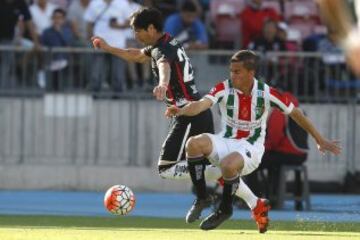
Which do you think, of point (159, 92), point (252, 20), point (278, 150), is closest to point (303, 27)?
point (252, 20)

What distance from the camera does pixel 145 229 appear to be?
524 inches

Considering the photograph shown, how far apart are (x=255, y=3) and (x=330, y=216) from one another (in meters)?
6.80

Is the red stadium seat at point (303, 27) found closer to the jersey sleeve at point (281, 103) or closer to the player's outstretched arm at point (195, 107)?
the jersey sleeve at point (281, 103)

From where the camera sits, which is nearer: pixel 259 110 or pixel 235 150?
pixel 235 150

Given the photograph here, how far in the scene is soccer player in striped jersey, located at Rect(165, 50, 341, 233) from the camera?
500 inches

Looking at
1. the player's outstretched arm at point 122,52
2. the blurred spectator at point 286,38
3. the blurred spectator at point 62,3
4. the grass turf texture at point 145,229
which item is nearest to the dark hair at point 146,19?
the player's outstretched arm at point 122,52

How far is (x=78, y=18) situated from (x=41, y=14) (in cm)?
68

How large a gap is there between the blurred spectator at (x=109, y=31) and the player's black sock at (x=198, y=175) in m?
7.71

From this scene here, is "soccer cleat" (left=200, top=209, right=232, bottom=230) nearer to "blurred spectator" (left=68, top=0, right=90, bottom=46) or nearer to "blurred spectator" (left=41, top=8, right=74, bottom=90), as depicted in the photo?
"blurred spectator" (left=41, top=8, right=74, bottom=90)

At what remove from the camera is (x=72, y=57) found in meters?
20.7

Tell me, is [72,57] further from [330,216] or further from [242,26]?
[330,216]

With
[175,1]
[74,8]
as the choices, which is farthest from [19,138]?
[175,1]

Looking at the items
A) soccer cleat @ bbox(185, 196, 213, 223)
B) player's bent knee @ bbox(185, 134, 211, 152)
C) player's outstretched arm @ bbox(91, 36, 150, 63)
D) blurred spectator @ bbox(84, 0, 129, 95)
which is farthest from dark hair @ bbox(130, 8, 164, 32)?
blurred spectator @ bbox(84, 0, 129, 95)

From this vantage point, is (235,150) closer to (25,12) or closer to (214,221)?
(214,221)
